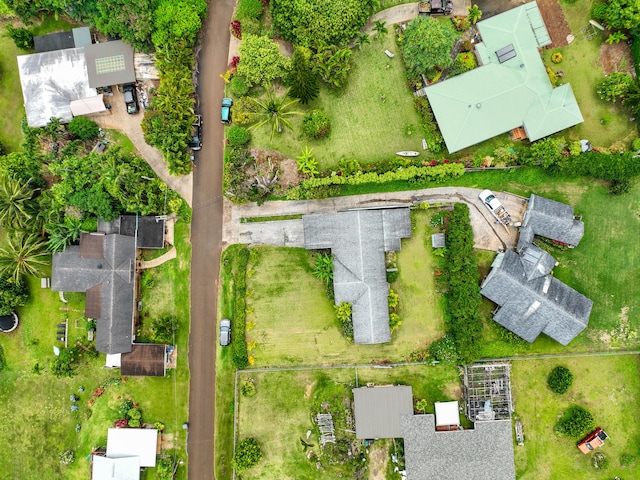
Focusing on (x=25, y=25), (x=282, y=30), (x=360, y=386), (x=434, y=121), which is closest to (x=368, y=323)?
(x=360, y=386)

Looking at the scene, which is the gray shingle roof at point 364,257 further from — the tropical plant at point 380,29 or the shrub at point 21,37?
the shrub at point 21,37

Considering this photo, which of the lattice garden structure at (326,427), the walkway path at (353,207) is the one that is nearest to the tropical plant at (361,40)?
the walkway path at (353,207)

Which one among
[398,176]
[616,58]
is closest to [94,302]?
[398,176]

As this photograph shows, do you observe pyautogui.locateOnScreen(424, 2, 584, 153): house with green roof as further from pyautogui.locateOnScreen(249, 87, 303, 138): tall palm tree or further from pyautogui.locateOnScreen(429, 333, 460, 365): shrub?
pyautogui.locateOnScreen(429, 333, 460, 365): shrub

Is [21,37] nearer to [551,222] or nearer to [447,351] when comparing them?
[447,351]

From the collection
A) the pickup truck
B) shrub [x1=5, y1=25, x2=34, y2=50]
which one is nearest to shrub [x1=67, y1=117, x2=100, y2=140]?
shrub [x1=5, y1=25, x2=34, y2=50]

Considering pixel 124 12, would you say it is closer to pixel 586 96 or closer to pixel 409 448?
pixel 586 96
